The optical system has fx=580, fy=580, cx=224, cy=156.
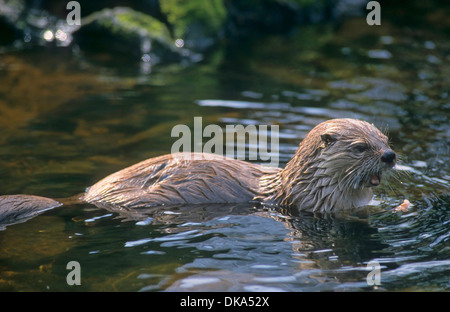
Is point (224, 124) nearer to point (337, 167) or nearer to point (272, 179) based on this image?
point (272, 179)

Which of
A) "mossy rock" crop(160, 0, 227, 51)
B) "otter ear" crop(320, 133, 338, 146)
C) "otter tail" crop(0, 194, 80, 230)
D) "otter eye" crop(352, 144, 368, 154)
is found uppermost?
"mossy rock" crop(160, 0, 227, 51)

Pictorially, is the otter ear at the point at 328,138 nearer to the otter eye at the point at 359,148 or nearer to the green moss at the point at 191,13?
the otter eye at the point at 359,148

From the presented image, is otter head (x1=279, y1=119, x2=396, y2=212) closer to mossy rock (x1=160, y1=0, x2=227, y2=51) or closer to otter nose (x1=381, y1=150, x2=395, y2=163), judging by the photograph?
otter nose (x1=381, y1=150, x2=395, y2=163)

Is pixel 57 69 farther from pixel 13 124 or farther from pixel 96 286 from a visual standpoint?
A: pixel 96 286

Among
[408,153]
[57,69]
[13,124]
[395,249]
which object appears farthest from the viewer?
[57,69]

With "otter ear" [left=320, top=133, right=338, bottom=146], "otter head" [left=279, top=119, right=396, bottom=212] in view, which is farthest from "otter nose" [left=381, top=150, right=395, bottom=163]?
"otter ear" [left=320, top=133, right=338, bottom=146]

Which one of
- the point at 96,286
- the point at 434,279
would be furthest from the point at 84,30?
the point at 434,279

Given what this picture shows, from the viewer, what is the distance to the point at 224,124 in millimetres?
9008

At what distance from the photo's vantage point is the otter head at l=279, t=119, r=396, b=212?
5750 millimetres

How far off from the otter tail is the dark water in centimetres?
13

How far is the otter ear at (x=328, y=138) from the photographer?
5812 mm

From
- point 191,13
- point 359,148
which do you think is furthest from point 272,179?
point 191,13
